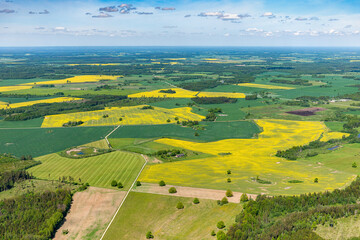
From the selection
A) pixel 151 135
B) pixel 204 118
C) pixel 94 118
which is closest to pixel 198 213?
pixel 151 135

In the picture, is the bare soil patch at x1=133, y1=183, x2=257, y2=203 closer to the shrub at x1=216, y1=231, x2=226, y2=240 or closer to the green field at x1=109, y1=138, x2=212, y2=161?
the shrub at x1=216, y1=231, x2=226, y2=240

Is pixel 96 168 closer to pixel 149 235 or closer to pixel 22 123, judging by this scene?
Answer: pixel 149 235

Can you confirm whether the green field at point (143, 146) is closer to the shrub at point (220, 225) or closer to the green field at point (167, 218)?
the green field at point (167, 218)

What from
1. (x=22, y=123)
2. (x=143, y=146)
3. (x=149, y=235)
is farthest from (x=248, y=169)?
(x=22, y=123)

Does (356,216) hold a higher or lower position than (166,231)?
higher

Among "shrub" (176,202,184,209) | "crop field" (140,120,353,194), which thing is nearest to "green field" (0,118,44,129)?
"crop field" (140,120,353,194)

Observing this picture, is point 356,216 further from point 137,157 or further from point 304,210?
point 137,157
